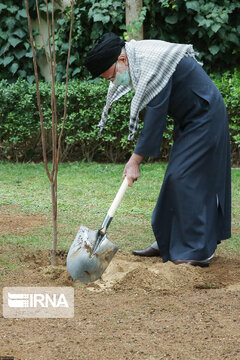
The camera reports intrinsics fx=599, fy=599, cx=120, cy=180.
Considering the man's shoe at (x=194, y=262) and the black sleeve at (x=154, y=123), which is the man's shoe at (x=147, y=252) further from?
the black sleeve at (x=154, y=123)

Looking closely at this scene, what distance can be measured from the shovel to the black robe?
504 mm

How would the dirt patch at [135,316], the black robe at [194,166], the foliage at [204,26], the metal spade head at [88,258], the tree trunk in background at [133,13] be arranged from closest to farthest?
the dirt patch at [135,316] < the metal spade head at [88,258] < the black robe at [194,166] < the tree trunk in background at [133,13] < the foliage at [204,26]

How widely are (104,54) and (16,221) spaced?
2200 mm

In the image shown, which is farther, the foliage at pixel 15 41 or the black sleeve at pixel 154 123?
the foliage at pixel 15 41

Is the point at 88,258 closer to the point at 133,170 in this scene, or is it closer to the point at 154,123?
the point at 133,170

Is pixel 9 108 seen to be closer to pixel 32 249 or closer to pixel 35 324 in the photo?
pixel 32 249

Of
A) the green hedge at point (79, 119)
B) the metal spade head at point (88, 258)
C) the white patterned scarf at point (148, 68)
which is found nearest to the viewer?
the metal spade head at point (88, 258)

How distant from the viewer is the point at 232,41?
29.6 ft

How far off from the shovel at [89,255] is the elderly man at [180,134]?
406 mm

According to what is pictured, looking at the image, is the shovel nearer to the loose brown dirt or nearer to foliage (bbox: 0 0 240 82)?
the loose brown dirt

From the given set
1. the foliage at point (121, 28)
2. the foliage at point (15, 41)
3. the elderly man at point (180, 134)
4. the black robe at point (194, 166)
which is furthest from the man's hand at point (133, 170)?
the foliage at point (15, 41)

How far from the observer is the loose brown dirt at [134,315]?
2699 mm

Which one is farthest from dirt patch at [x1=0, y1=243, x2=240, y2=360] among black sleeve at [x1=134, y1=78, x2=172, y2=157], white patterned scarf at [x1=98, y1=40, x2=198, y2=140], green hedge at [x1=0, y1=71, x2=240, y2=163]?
green hedge at [x1=0, y1=71, x2=240, y2=163]

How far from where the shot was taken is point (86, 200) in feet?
20.6
